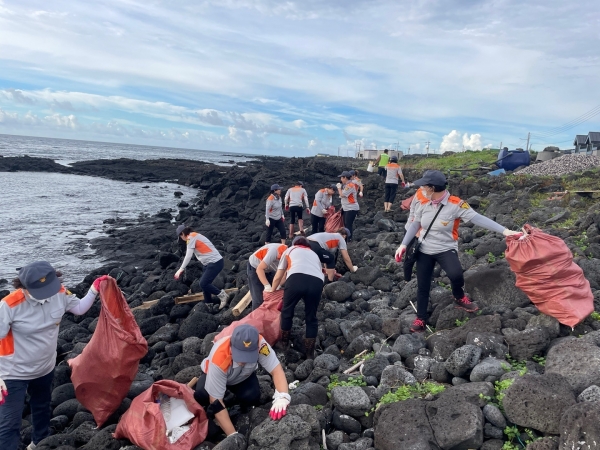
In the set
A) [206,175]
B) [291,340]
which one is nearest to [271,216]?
[291,340]

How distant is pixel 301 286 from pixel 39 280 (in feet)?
8.41

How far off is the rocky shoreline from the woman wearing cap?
61cm

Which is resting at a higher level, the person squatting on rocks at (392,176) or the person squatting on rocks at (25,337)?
the person squatting on rocks at (392,176)

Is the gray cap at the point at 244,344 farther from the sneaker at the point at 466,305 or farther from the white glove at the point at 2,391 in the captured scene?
the sneaker at the point at 466,305

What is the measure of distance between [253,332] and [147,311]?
5.03m

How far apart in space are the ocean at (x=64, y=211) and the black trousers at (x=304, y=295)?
8864mm

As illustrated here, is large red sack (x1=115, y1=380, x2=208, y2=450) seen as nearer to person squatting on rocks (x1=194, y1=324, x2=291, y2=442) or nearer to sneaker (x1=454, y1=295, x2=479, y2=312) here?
person squatting on rocks (x1=194, y1=324, x2=291, y2=442)

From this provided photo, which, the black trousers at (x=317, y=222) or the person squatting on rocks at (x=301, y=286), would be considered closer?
the person squatting on rocks at (x=301, y=286)

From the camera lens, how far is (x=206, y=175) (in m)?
36.1

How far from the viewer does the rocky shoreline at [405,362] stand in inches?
132

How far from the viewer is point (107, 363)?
14.3 ft

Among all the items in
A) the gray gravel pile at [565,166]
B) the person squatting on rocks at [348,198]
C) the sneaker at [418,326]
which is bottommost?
the sneaker at [418,326]

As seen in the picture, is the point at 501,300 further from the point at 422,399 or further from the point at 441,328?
the point at 422,399

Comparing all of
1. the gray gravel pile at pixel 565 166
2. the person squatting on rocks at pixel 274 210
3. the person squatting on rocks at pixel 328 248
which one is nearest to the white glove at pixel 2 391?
the person squatting on rocks at pixel 328 248
